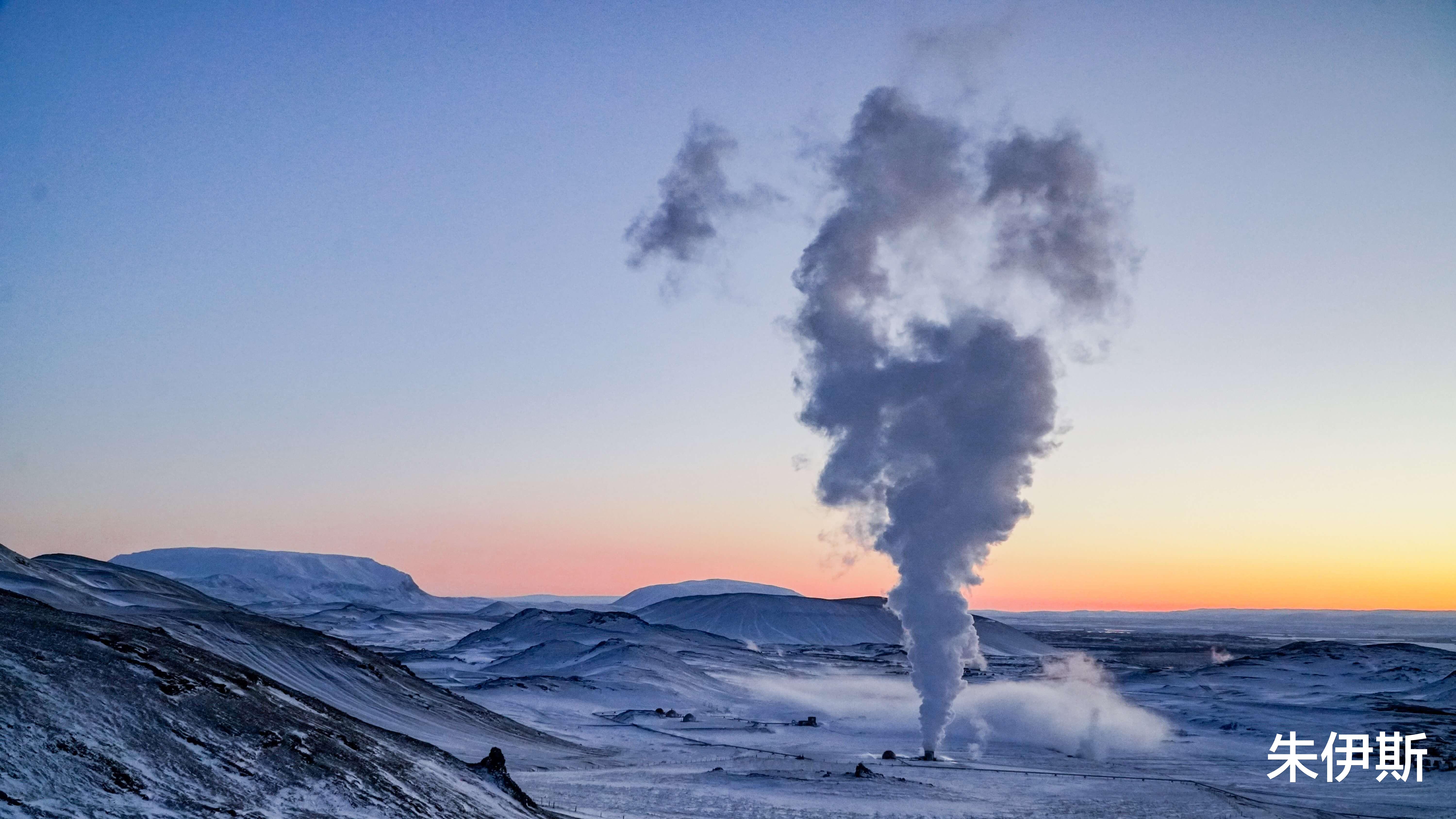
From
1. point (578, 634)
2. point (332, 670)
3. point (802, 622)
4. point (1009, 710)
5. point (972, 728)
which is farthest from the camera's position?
point (802, 622)

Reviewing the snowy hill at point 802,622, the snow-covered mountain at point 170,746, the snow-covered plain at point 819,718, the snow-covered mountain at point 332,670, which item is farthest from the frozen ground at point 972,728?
the snowy hill at point 802,622

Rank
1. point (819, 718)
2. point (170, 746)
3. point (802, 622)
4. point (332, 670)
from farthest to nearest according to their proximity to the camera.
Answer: point (802, 622)
point (819, 718)
point (332, 670)
point (170, 746)

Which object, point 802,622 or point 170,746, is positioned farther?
point 802,622

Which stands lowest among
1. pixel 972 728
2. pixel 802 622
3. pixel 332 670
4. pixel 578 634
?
pixel 802 622

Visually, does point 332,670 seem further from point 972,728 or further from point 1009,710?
point 1009,710

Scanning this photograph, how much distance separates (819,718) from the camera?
210ft

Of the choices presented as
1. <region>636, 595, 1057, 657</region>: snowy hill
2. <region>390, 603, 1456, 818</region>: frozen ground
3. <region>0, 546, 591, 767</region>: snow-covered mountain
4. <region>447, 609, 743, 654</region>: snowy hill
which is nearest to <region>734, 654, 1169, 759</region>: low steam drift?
<region>390, 603, 1456, 818</region>: frozen ground

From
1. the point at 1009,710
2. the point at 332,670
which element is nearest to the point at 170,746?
the point at 332,670

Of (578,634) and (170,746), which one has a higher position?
(170,746)

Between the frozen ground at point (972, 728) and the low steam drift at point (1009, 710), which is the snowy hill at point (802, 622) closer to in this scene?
the frozen ground at point (972, 728)

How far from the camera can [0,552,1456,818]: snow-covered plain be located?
A: 31812 mm

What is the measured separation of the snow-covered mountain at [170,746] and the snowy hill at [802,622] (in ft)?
431

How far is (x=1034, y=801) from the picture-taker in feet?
106

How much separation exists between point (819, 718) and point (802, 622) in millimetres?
100814
